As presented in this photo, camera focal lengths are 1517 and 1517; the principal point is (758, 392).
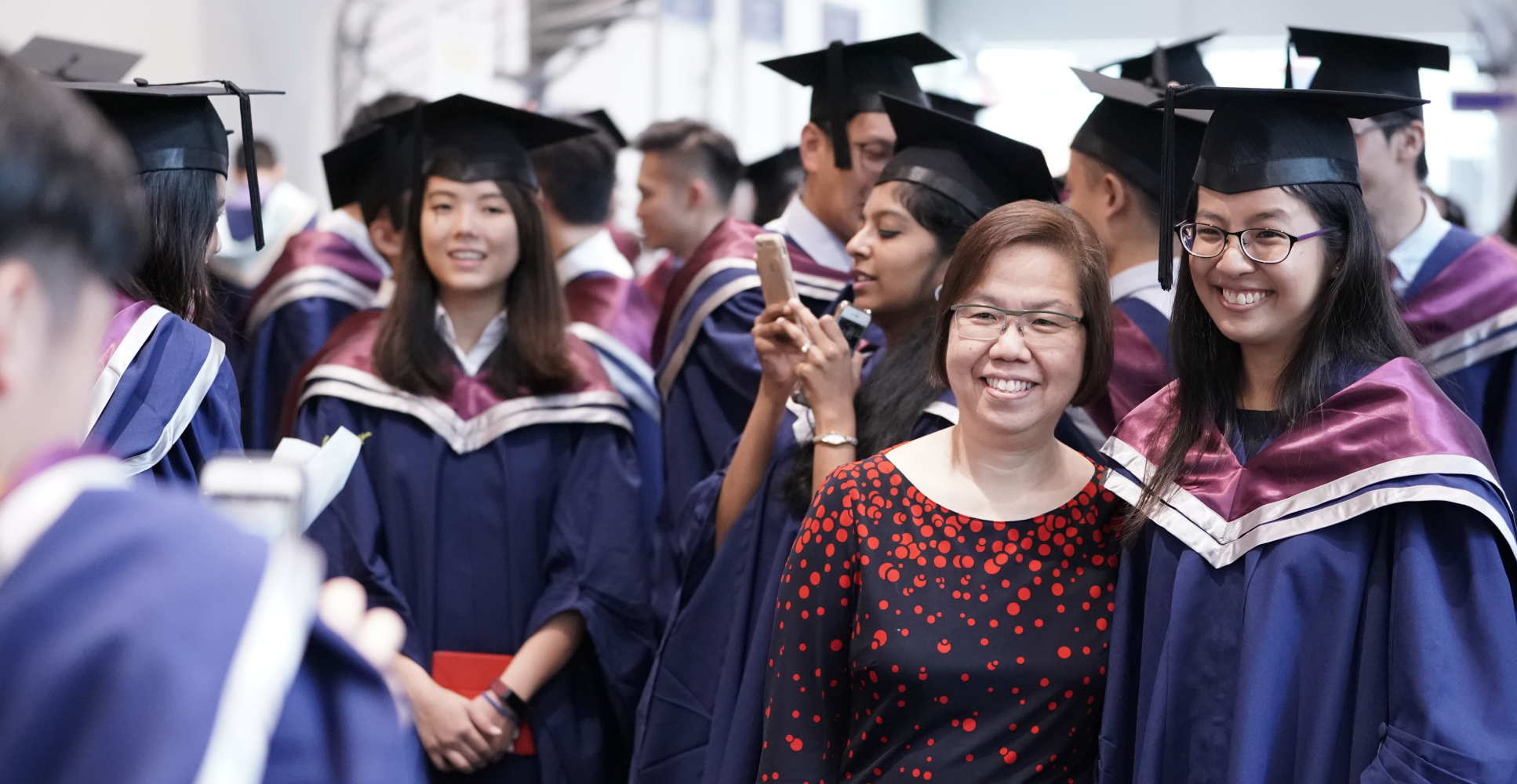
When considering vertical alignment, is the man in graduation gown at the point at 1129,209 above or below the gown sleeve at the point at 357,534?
above

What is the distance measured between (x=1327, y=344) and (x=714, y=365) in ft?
6.42

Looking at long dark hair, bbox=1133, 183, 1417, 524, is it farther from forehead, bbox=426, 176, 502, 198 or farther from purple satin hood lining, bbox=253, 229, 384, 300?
purple satin hood lining, bbox=253, 229, 384, 300

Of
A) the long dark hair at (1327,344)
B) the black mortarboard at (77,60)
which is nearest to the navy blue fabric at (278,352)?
the black mortarboard at (77,60)

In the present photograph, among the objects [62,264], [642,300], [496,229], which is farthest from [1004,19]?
[62,264]

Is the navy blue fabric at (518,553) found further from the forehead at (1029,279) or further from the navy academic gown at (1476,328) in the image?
the navy academic gown at (1476,328)

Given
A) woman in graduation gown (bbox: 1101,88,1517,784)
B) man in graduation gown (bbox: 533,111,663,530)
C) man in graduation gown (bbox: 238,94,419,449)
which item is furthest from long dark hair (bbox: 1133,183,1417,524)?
man in graduation gown (bbox: 238,94,419,449)

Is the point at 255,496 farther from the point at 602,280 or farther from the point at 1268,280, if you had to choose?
the point at 602,280

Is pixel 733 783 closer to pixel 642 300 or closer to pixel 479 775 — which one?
pixel 479 775

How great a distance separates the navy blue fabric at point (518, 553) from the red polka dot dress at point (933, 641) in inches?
44.0

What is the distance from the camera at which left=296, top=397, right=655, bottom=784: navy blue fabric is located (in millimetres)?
3473

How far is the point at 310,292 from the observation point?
469cm

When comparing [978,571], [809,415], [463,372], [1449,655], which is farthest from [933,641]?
[463,372]

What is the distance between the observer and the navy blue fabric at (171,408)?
2527 mm

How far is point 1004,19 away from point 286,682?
13.5 m
